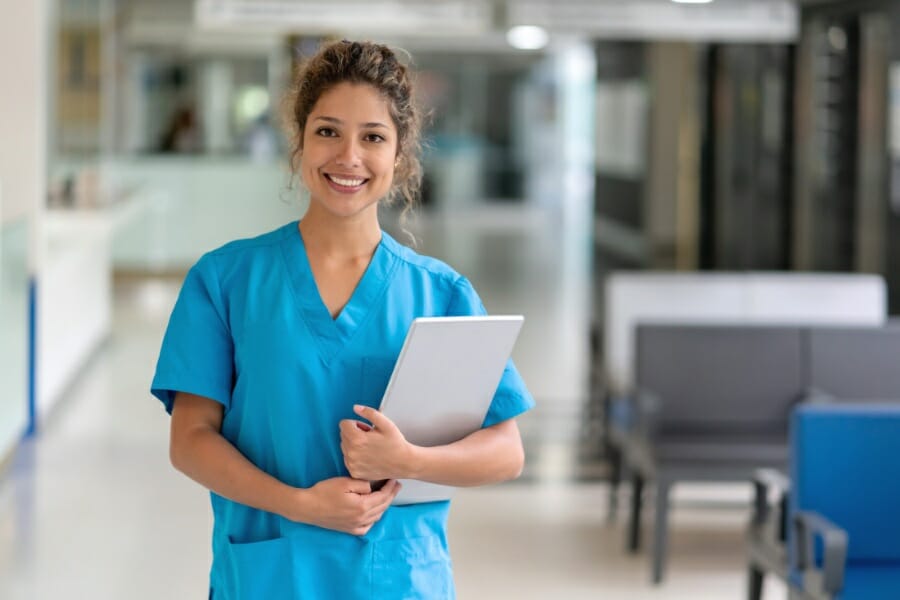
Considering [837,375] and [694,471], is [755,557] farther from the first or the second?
[837,375]

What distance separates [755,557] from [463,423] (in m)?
3.04

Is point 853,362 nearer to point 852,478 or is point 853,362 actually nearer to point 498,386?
point 852,478

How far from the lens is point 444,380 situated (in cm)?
169

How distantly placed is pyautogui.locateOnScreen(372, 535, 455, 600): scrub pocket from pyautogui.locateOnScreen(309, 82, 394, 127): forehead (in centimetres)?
52

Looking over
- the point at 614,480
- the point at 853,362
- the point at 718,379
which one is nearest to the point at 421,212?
the point at 614,480

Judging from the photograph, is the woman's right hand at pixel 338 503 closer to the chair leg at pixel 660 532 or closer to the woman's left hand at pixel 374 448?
the woman's left hand at pixel 374 448

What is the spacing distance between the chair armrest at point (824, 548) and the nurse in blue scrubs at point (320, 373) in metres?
2.23

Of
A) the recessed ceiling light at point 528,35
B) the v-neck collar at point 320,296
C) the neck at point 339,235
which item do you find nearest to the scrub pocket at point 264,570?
the v-neck collar at point 320,296

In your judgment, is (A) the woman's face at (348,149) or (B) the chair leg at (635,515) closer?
(A) the woman's face at (348,149)

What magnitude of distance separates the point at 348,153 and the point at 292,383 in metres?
0.28

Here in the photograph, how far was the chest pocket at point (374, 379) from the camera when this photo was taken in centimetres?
171

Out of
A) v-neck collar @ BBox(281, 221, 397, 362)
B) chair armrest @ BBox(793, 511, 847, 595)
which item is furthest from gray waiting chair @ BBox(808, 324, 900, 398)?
v-neck collar @ BBox(281, 221, 397, 362)

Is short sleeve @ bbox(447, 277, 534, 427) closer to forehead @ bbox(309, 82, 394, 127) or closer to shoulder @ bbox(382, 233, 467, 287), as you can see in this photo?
shoulder @ bbox(382, 233, 467, 287)

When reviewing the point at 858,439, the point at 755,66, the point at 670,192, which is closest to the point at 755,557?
the point at 858,439
